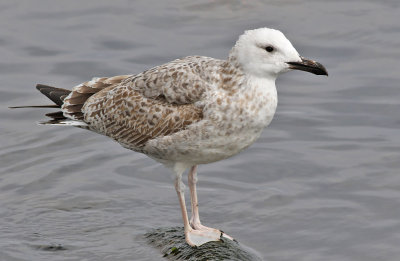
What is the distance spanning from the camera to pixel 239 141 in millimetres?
9242

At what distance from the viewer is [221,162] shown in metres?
12.1

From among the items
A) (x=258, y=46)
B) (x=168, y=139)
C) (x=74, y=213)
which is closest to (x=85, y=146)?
(x=74, y=213)

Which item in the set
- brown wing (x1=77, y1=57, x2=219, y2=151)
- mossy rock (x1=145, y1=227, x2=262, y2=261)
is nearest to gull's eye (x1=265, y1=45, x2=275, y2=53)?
brown wing (x1=77, y1=57, x2=219, y2=151)

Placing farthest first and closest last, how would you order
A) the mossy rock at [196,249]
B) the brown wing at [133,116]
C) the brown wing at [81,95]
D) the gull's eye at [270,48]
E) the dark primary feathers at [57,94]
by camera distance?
1. the dark primary feathers at [57,94]
2. the brown wing at [81,95]
3. the brown wing at [133,116]
4. the mossy rock at [196,249]
5. the gull's eye at [270,48]

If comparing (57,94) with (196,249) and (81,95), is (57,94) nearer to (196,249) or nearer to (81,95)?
(81,95)

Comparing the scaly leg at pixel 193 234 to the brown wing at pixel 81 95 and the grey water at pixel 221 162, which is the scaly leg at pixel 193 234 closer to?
the grey water at pixel 221 162

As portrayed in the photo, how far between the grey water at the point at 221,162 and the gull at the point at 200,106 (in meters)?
0.88

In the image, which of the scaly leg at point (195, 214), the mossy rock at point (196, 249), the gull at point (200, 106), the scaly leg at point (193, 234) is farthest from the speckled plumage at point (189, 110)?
the mossy rock at point (196, 249)

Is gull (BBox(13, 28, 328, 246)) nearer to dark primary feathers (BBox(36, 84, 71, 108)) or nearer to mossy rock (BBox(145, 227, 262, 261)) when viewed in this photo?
mossy rock (BBox(145, 227, 262, 261))

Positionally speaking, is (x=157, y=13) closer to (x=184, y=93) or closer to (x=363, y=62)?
(x=363, y=62)

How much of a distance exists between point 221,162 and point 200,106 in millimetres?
2879

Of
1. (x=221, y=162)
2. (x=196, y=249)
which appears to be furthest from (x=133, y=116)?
(x=221, y=162)

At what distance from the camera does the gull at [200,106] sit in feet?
29.9

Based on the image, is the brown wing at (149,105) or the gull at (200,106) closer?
the gull at (200,106)
